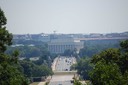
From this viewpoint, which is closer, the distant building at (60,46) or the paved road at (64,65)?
the paved road at (64,65)

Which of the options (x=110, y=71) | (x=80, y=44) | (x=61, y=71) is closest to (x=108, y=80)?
(x=110, y=71)

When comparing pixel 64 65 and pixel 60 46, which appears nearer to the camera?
pixel 64 65

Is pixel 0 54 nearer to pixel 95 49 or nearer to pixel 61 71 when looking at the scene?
pixel 61 71

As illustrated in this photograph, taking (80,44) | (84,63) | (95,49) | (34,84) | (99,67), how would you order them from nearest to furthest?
(99,67) → (34,84) → (84,63) → (95,49) → (80,44)

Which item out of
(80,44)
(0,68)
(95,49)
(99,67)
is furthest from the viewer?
(80,44)

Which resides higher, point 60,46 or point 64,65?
point 60,46

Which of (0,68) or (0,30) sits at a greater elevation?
(0,30)

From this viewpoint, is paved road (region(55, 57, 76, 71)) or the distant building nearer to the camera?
paved road (region(55, 57, 76, 71))

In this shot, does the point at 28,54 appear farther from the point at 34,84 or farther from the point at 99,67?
the point at 99,67

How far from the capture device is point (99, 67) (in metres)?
25.7

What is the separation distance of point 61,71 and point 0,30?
68414mm

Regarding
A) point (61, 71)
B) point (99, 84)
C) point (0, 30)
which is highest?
point (0, 30)

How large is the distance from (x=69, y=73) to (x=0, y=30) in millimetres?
64577

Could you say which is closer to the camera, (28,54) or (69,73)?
(69,73)
